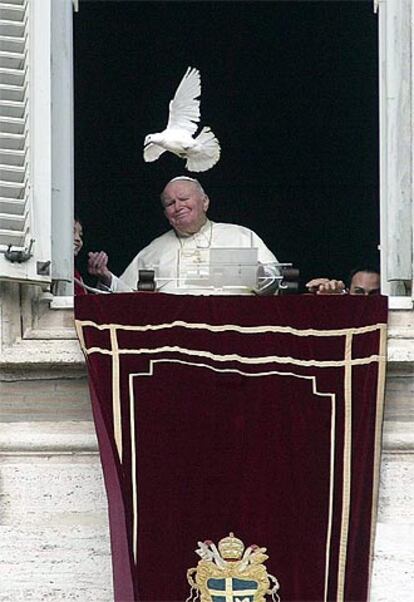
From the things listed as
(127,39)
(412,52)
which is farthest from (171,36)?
(412,52)

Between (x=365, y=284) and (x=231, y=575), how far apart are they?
1494 millimetres

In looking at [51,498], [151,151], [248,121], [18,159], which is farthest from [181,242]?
[248,121]

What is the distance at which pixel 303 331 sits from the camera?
7762mm

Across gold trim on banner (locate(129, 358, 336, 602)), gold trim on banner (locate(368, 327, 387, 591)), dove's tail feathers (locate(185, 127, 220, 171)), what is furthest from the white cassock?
gold trim on banner (locate(368, 327, 387, 591))

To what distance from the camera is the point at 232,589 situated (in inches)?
302

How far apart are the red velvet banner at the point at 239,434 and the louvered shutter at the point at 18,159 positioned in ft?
0.92

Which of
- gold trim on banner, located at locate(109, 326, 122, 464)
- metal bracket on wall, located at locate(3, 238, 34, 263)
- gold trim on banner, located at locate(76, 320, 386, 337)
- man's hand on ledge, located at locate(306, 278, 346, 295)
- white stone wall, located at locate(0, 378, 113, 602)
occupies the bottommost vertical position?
white stone wall, located at locate(0, 378, 113, 602)

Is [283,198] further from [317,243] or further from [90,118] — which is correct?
[90,118]

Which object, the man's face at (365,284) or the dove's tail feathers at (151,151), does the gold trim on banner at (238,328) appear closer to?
the man's face at (365,284)

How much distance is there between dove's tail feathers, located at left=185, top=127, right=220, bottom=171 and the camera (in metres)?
8.69

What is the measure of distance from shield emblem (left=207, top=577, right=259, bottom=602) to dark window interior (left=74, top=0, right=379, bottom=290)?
3.71 metres

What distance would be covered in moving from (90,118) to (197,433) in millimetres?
3978

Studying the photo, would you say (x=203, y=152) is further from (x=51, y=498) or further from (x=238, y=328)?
(x=51, y=498)

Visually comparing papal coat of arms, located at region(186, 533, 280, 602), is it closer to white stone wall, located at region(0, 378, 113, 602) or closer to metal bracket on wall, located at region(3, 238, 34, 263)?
white stone wall, located at region(0, 378, 113, 602)
